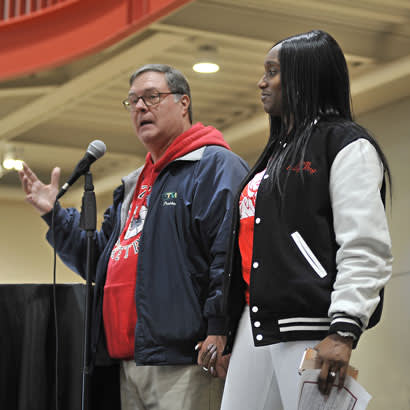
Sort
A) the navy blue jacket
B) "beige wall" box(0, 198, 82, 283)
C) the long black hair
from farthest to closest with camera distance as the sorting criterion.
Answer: "beige wall" box(0, 198, 82, 283) → the navy blue jacket → the long black hair

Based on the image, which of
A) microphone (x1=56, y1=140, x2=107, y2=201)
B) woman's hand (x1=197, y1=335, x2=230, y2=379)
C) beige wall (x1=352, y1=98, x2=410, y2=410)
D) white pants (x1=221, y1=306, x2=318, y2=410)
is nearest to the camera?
white pants (x1=221, y1=306, x2=318, y2=410)

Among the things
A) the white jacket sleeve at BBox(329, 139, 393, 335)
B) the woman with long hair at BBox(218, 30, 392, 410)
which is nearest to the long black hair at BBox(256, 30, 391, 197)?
the woman with long hair at BBox(218, 30, 392, 410)

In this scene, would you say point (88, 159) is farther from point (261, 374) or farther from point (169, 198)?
point (261, 374)

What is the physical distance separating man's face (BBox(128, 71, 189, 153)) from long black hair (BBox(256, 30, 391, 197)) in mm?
904

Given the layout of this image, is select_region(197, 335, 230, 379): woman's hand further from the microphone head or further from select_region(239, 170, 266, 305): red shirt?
the microphone head

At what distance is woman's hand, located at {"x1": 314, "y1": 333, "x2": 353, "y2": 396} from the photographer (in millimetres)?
1585

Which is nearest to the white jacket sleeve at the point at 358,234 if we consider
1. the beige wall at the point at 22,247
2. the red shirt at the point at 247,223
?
the red shirt at the point at 247,223

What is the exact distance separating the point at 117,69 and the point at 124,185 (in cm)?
409

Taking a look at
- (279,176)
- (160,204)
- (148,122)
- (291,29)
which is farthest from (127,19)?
(279,176)

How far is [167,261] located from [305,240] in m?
0.78

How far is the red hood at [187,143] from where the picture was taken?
8.76 feet

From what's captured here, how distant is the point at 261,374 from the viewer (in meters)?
1.81

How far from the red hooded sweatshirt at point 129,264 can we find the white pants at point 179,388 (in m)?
0.11

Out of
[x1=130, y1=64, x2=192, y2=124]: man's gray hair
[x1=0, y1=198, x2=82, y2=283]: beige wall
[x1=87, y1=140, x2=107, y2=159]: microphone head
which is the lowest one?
[x1=0, y1=198, x2=82, y2=283]: beige wall
